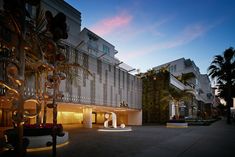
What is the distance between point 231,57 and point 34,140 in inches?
1435

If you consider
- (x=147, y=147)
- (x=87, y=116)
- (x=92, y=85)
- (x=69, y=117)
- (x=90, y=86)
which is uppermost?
(x=92, y=85)

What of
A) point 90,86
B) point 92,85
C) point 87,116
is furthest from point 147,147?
point 87,116

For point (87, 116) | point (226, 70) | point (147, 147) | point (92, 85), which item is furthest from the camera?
point (226, 70)

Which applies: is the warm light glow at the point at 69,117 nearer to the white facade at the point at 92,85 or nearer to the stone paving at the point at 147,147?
the white facade at the point at 92,85

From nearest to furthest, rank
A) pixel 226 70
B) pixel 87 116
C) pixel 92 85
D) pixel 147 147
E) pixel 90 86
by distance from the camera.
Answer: pixel 147 147
pixel 90 86
pixel 92 85
pixel 87 116
pixel 226 70

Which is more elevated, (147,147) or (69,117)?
(147,147)

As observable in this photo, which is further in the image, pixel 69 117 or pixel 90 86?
pixel 69 117

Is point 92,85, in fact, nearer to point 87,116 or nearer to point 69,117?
point 87,116

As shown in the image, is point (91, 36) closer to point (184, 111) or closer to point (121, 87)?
point (121, 87)

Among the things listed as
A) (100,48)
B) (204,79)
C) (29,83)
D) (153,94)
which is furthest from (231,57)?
(204,79)

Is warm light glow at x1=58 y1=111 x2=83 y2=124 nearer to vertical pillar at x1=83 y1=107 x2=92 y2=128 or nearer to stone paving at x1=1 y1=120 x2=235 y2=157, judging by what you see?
vertical pillar at x1=83 y1=107 x2=92 y2=128

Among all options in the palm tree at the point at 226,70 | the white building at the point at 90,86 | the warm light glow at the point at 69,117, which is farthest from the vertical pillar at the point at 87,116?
the palm tree at the point at 226,70

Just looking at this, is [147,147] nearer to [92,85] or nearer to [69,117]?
[92,85]

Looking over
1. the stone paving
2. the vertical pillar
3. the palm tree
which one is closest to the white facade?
the vertical pillar
